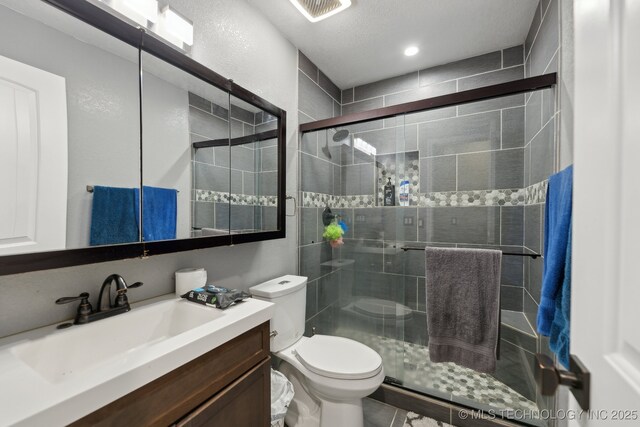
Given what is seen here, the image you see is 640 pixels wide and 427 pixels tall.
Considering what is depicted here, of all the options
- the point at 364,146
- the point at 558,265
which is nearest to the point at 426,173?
the point at 364,146

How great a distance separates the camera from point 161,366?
70cm

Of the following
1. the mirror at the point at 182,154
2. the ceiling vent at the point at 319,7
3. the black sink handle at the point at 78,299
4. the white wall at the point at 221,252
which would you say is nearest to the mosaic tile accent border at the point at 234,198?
the mirror at the point at 182,154

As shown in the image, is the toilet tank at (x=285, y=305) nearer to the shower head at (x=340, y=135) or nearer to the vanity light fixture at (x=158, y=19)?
the shower head at (x=340, y=135)

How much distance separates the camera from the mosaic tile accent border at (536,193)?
4.70ft

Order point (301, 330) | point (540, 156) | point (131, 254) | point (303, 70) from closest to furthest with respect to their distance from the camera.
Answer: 1. point (131, 254)
2. point (540, 156)
3. point (301, 330)
4. point (303, 70)

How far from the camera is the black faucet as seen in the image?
849 millimetres

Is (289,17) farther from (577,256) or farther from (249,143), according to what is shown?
(577,256)

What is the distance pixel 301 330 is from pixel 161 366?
1094 mm

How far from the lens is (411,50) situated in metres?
2.08

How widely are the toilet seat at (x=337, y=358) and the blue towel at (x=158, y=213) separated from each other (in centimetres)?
100

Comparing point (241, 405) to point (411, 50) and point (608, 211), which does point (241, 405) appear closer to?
point (608, 211)

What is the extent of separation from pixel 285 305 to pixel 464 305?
105cm

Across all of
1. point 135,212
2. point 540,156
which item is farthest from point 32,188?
point 540,156

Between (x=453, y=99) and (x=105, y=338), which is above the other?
(x=453, y=99)
